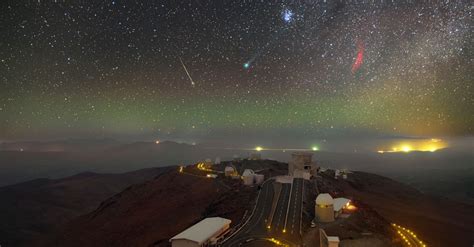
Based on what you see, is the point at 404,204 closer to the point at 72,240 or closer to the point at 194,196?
the point at 194,196

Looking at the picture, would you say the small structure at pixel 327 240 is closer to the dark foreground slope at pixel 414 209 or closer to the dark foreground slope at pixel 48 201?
the dark foreground slope at pixel 414 209

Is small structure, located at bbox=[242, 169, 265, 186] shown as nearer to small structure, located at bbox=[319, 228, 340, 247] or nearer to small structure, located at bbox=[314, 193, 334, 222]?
small structure, located at bbox=[314, 193, 334, 222]

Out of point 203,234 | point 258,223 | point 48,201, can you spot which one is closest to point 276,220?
point 258,223

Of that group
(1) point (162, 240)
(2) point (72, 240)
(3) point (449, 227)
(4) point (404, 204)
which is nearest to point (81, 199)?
(2) point (72, 240)

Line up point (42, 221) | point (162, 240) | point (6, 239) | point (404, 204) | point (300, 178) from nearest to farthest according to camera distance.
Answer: point (162, 240), point (300, 178), point (404, 204), point (6, 239), point (42, 221)

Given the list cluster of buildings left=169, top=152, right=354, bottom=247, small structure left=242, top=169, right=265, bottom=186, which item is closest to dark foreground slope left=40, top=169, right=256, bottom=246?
small structure left=242, top=169, right=265, bottom=186

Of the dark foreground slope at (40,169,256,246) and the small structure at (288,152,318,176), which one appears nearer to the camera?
the dark foreground slope at (40,169,256,246)
